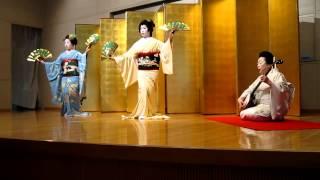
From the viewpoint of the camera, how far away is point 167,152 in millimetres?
2592

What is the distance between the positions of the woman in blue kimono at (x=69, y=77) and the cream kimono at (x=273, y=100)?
3.20 metres

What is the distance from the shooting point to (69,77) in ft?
22.4

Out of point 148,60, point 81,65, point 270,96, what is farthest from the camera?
point 81,65

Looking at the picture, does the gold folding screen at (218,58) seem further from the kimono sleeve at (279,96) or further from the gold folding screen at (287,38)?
the kimono sleeve at (279,96)

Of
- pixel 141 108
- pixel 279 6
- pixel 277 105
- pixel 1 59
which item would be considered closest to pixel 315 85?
pixel 279 6

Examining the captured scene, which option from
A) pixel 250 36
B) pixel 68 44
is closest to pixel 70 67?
pixel 68 44

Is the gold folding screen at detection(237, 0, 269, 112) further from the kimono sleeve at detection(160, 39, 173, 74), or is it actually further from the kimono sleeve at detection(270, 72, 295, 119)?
the kimono sleeve at detection(270, 72, 295, 119)

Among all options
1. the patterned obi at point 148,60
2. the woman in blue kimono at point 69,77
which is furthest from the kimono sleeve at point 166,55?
the woman in blue kimono at point 69,77

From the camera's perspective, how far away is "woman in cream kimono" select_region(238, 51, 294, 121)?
501 centimetres

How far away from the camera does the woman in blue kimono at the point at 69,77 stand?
→ 22.4 feet

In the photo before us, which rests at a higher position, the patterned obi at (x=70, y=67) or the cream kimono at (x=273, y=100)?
the patterned obi at (x=70, y=67)

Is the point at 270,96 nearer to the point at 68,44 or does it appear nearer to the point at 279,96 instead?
the point at 279,96

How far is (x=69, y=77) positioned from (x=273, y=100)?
3.70 meters

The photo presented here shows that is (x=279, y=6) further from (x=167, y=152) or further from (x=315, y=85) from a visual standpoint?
(x=167, y=152)
